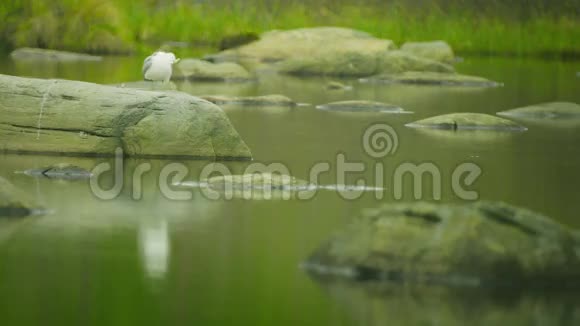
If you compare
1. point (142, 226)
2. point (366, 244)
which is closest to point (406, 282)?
point (366, 244)

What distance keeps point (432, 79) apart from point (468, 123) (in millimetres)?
7669

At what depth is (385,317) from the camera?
14.0ft

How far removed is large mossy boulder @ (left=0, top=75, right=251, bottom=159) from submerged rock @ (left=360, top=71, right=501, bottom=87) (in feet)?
32.3

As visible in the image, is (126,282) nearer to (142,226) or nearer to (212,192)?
(142,226)

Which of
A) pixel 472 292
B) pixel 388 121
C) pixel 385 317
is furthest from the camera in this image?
pixel 388 121

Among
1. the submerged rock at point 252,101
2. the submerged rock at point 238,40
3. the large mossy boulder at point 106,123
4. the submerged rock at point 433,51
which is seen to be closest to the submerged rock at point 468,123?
the submerged rock at point 252,101

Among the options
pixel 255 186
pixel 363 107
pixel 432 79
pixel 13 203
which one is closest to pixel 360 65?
pixel 432 79

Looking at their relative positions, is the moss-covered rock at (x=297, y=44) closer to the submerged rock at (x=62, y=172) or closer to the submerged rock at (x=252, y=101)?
the submerged rock at (x=252, y=101)

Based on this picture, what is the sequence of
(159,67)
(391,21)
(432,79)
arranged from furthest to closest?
(391,21) → (432,79) → (159,67)

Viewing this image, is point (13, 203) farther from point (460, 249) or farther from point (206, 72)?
point (206, 72)

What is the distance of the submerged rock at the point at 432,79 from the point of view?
58.7 feet

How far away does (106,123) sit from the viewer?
8023 mm

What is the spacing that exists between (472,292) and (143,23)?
82.2ft

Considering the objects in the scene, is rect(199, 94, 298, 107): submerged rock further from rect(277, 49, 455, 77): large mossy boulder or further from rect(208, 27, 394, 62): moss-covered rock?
rect(208, 27, 394, 62): moss-covered rock
